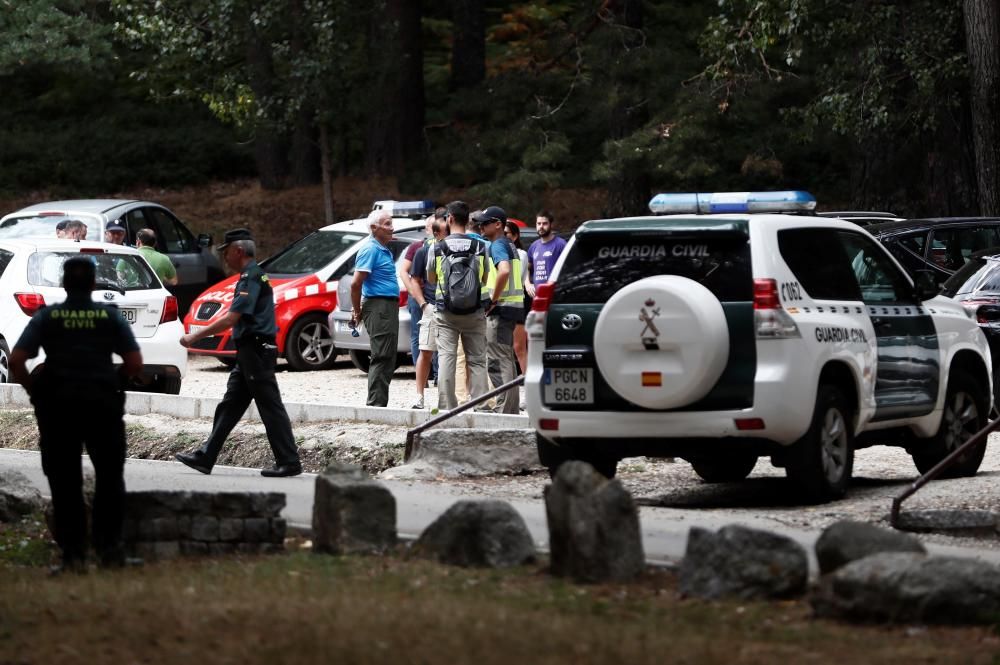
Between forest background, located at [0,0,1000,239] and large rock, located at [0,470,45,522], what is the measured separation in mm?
13878

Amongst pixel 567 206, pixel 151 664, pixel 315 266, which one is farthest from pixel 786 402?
pixel 567 206

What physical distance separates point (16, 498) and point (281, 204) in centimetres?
2309

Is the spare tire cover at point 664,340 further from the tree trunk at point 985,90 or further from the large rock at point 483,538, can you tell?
the tree trunk at point 985,90

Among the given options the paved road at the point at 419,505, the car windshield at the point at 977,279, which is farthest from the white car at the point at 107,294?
the car windshield at the point at 977,279

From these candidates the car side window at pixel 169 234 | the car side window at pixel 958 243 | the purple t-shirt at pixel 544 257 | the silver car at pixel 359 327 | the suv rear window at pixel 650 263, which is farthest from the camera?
the car side window at pixel 169 234

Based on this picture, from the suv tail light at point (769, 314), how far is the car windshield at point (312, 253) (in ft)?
37.0

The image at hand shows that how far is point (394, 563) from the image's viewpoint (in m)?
8.82

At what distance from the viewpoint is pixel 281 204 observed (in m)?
33.9

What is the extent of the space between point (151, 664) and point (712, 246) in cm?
519

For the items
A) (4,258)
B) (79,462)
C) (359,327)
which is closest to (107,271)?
(4,258)

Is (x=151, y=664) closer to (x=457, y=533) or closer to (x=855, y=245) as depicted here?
(x=457, y=533)

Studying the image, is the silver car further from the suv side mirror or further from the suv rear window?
the suv rear window

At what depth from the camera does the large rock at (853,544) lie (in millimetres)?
7957

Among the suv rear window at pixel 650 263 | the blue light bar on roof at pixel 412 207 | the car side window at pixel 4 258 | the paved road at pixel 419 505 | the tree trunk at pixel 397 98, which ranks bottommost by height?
the paved road at pixel 419 505
